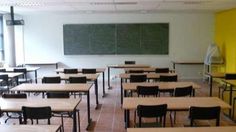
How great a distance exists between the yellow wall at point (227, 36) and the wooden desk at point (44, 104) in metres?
6.50

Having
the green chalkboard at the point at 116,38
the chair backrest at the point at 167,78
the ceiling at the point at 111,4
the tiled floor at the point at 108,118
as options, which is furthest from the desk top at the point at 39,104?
the green chalkboard at the point at 116,38

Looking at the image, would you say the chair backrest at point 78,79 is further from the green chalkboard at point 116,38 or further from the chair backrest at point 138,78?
the green chalkboard at point 116,38

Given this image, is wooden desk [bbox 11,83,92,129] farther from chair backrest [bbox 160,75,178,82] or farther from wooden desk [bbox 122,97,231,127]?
chair backrest [bbox 160,75,178,82]

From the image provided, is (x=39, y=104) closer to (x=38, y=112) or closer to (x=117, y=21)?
(x=38, y=112)

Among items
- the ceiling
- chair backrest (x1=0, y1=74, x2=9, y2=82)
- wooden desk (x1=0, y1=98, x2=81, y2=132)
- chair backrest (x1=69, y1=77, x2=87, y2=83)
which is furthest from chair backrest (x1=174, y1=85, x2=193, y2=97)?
chair backrest (x1=0, y1=74, x2=9, y2=82)

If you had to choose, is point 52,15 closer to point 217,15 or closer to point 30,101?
point 217,15

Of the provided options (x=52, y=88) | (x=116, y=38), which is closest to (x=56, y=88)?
(x=52, y=88)

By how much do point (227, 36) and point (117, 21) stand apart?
12.9 feet

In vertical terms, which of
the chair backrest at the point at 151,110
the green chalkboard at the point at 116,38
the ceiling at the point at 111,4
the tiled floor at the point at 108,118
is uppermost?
the ceiling at the point at 111,4

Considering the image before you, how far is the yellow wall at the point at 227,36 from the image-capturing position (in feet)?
30.0

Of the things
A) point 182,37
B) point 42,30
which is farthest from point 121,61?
point 42,30

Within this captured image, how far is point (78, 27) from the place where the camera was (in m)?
10.9

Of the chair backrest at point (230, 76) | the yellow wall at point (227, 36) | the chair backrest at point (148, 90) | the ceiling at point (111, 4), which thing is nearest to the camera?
the chair backrest at point (148, 90)

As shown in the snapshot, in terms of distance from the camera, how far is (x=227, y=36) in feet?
31.7
